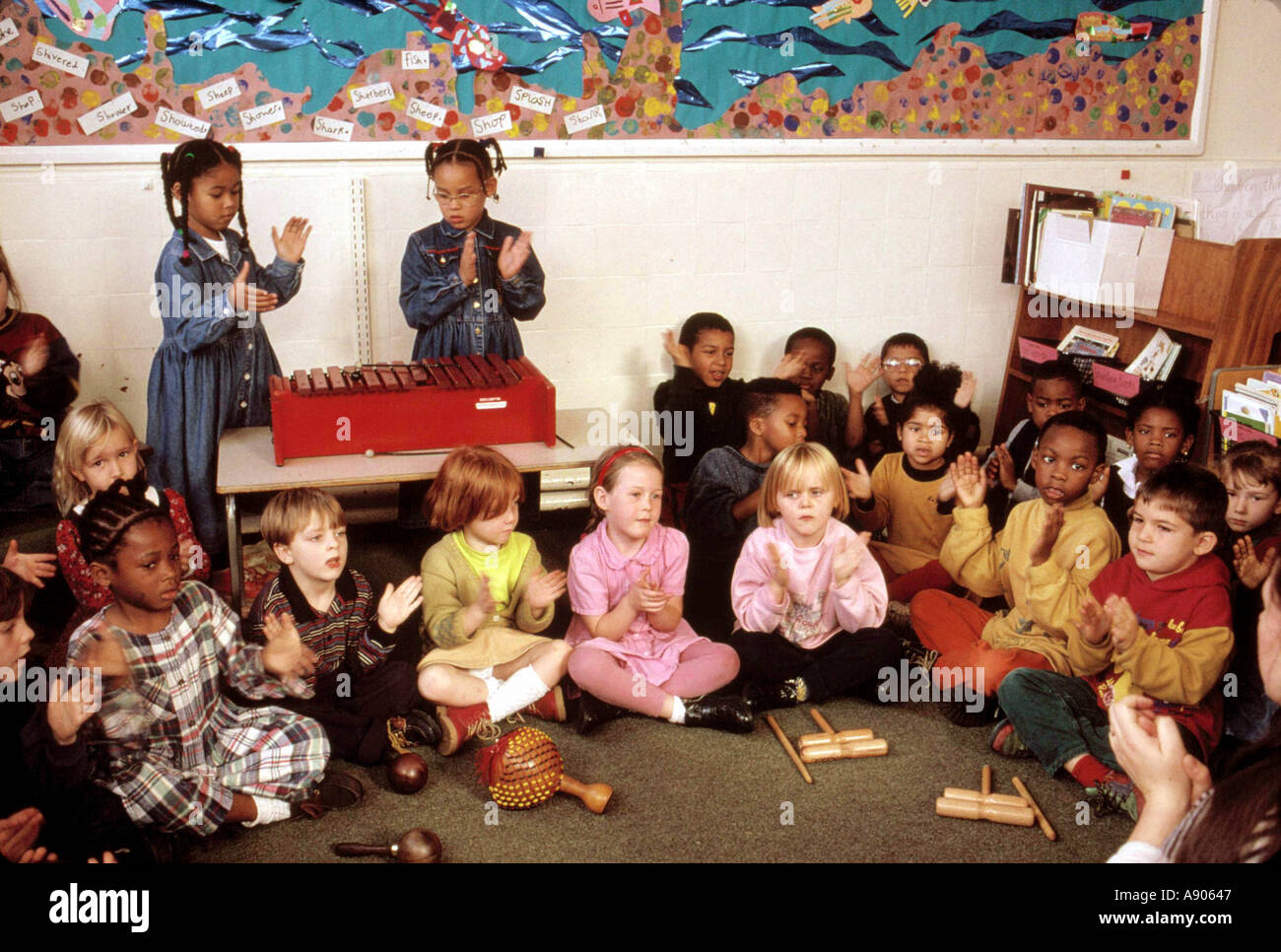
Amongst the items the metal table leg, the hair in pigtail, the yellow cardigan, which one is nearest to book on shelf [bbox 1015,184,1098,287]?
the yellow cardigan

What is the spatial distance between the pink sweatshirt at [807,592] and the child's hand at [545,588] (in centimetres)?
62

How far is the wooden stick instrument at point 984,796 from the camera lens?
3.06 meters

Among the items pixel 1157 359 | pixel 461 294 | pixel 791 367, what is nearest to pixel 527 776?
pixel 461 294

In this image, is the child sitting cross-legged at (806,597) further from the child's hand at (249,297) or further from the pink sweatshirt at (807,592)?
the child's hand at (249,297)

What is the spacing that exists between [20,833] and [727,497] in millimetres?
2494

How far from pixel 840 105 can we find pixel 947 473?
204 centimetres

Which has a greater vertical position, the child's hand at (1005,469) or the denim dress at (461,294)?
the denim dress at (461,294)

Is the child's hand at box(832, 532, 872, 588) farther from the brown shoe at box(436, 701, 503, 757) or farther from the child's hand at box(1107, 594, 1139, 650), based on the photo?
the brown shoe at box(436, 701, 503, 757)

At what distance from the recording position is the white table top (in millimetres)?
3666

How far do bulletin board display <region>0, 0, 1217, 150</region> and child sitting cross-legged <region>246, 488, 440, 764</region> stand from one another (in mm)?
2135

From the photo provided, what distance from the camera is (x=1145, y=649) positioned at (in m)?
3.04

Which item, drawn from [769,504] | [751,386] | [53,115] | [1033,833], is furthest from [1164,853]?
[53,115]

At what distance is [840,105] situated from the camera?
5387 millimetres

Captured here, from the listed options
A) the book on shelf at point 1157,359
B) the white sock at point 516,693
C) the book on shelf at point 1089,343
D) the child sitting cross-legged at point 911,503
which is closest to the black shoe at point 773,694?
the white sock at point 516,693
